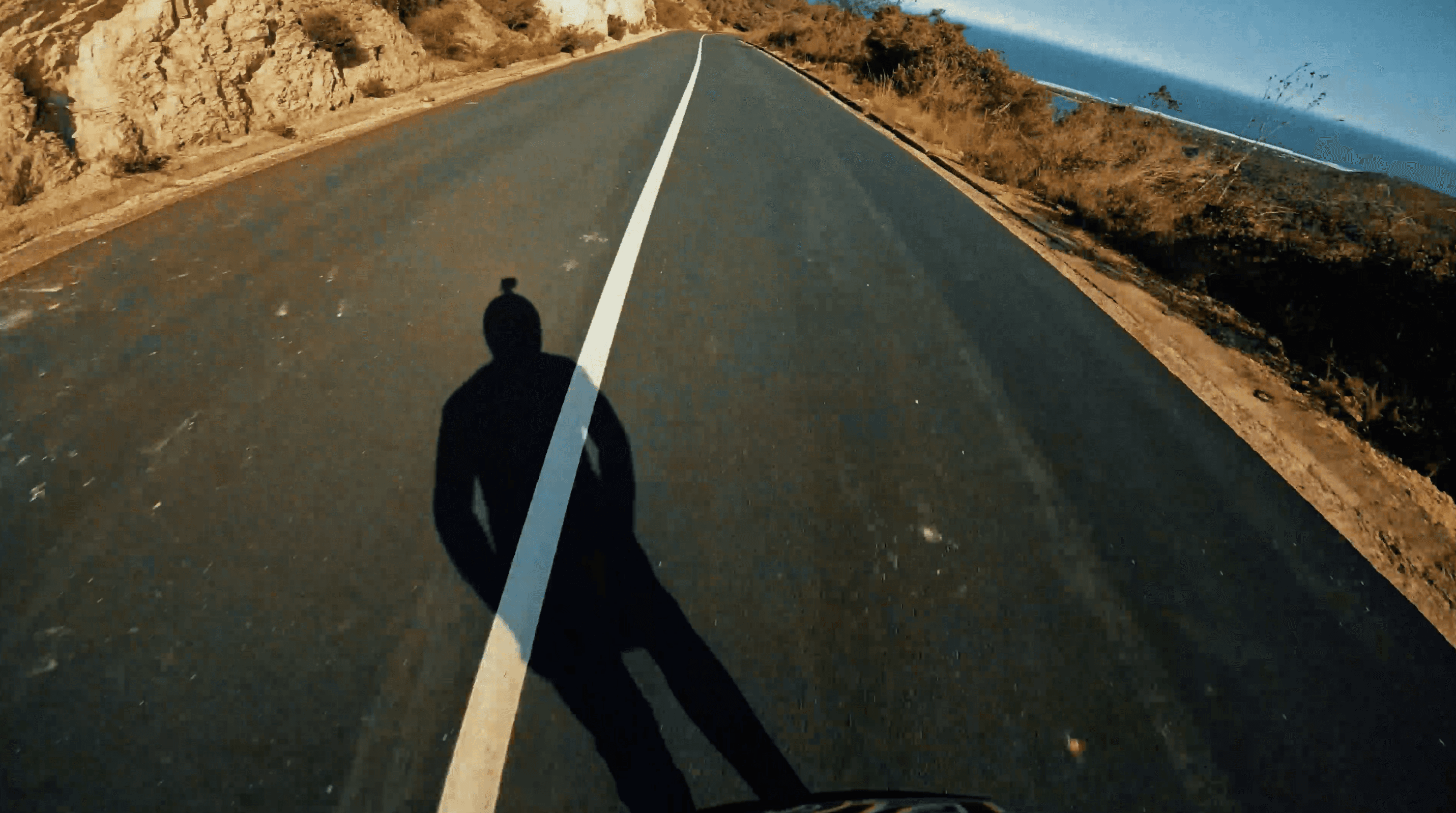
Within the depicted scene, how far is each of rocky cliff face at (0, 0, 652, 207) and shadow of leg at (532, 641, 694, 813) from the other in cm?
A: 705

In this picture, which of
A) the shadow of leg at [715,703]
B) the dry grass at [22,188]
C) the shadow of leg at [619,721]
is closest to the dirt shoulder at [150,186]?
the dry grass at [22,188]

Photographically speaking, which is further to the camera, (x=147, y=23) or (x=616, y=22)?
(x=616, y=22)

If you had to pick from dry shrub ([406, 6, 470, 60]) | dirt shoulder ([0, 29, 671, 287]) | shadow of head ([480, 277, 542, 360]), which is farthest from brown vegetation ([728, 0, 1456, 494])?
dry shrub ([406, 6, 470, 60])

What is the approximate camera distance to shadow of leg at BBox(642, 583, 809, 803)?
6.38ft

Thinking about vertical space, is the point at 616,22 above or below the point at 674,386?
above

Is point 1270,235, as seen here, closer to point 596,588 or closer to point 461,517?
point 596,588

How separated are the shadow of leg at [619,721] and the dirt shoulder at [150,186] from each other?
511 cm

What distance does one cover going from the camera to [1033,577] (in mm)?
2857

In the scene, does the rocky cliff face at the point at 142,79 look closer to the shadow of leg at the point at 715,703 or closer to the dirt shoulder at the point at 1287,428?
the shadow of leg at the point at 715,703

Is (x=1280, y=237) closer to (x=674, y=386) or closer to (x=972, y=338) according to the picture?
(x=972, y=338)

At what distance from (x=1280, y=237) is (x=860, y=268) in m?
6.76

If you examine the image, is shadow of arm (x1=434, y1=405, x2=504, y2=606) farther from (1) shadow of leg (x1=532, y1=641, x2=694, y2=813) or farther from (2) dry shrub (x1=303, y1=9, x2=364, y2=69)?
(2) dry shrub (x1=303, y1=9, x2=364, y2=69)

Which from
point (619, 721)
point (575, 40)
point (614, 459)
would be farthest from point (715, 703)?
point (575, 40)

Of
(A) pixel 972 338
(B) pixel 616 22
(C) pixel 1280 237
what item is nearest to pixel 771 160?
(A) pixel 972 338
